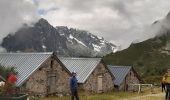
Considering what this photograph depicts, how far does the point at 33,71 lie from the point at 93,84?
12.8m

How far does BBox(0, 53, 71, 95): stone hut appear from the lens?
4066 centimetres

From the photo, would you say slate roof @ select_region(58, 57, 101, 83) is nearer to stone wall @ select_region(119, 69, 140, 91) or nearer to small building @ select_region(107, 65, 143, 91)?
small building @ select_region(107, 65, 143, 91)

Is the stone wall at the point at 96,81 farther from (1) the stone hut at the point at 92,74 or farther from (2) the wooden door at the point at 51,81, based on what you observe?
(2) the wooden door at the point at 51,81

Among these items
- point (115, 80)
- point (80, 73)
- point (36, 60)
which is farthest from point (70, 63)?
point (36, 60)

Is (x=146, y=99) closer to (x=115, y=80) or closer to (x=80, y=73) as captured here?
(x=80, y=73)

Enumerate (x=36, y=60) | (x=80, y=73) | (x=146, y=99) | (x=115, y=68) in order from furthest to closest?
(x=115, y=68) < (x=80, y=73) < (x=36, y=60) < (x=146, y=99)

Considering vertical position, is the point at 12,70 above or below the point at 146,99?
above

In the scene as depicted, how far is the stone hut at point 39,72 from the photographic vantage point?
4066 centimetres

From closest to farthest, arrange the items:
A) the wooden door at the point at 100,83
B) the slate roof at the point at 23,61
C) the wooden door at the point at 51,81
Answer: the slate roof at the point at 23,61, the wooden door at the point at 51,81, the wooden door at the point at 100,83

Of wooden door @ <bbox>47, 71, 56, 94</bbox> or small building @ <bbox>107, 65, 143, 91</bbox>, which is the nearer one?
wooden door @ <bbox>47, 71, 56, 94</bbox>

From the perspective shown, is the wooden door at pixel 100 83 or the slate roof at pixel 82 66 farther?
the wooden door at pixel 100 83

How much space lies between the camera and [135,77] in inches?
2473

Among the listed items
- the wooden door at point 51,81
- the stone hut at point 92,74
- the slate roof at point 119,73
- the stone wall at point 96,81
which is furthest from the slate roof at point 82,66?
the slate roof at point 119,73

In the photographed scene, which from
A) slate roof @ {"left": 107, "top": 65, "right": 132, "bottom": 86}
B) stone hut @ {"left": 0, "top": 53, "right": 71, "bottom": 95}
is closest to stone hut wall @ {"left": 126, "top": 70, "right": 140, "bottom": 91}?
slate roof @ {"left": 107, "top": 65, "right": 132, "bottom": 86}
